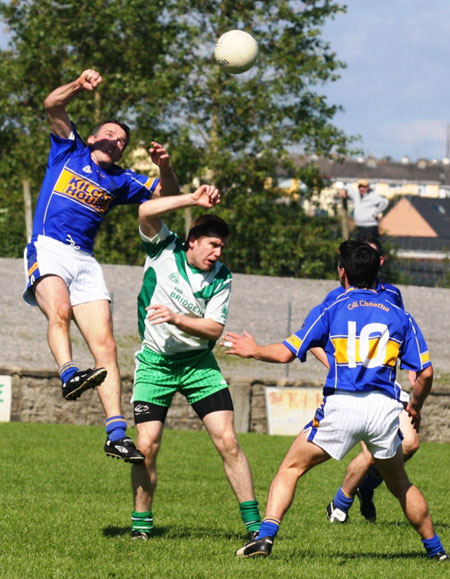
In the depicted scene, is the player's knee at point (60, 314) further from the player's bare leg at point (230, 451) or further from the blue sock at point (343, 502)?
the blue sock at point (343, 502)

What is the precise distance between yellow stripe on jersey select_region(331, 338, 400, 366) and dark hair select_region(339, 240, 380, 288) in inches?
15.5

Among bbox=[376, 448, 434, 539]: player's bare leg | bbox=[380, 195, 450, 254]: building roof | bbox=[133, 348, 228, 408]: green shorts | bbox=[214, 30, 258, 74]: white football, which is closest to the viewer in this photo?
bbox=[376, 448, 434, 539]: player's bare leg

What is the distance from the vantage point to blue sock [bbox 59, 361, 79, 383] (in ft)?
21.8

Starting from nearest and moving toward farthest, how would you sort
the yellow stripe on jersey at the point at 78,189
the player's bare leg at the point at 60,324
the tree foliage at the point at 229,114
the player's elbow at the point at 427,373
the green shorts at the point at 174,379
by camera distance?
the player's elbow at the point at 427,373, the player's bare leg at the point at 60,324, the green shorts at the point at 174,379, the yellow stripe on jersey at the point at 78,189, the tree foliage at the point at 229,114

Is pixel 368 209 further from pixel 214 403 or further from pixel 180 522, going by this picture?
pixel 214 403

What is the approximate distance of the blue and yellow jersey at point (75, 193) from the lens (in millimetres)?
7316

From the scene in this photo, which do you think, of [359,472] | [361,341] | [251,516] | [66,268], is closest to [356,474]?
[359,472]

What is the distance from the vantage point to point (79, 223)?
736cm

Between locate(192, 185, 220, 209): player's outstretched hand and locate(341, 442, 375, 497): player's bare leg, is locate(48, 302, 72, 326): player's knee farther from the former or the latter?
locate(341, 442, 375, 497): player's bare leg

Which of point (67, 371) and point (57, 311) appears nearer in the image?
point (67, 371)

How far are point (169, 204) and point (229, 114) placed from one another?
21.5 meters

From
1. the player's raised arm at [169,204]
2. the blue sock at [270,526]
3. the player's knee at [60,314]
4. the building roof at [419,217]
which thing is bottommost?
the blue sock at [270,526]

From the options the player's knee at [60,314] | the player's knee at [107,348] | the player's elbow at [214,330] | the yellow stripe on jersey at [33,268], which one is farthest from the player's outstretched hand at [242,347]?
the yellow stripe on jersey at [33,268]

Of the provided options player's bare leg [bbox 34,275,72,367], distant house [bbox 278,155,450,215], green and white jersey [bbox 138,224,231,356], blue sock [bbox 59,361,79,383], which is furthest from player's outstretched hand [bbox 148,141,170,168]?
distant house [bbox 278,155,450,215]
